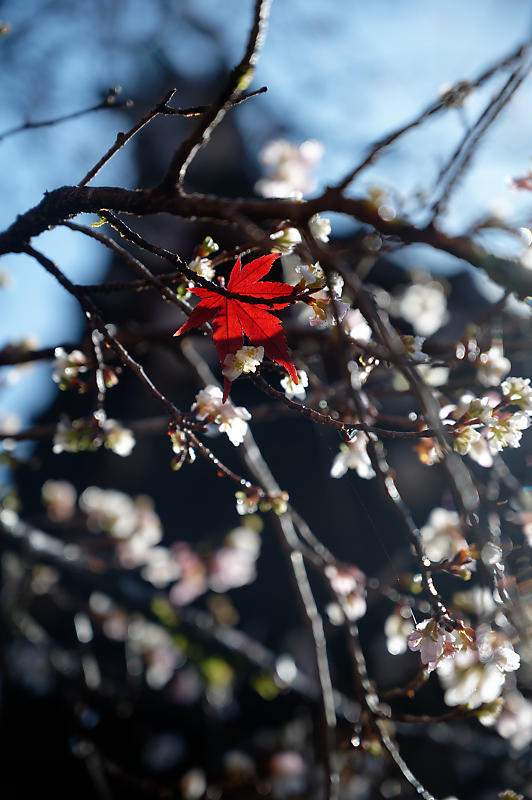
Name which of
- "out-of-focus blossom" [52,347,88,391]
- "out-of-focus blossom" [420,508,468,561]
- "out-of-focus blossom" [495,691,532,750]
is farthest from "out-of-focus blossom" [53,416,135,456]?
"out-of-focus blossom" [495,691,532,750]

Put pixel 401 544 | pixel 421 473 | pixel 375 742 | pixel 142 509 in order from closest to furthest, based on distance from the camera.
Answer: pixel 375 742
pixel 142 509
pixel 401 544
pixel 421 473

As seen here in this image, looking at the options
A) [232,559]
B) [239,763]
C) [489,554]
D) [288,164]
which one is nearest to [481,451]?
[489,554]

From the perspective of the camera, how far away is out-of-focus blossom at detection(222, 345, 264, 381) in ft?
3.18

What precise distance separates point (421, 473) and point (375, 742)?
3.09 metres

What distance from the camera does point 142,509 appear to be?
374 cm

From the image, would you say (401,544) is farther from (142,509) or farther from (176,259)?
(176,259)

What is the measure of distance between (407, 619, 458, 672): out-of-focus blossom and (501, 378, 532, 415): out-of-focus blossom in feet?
1.48

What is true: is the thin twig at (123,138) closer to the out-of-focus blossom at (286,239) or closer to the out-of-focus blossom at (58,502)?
the out-of-focus blossom at (286,239)

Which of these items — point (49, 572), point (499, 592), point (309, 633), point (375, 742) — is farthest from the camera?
point (49, 572)

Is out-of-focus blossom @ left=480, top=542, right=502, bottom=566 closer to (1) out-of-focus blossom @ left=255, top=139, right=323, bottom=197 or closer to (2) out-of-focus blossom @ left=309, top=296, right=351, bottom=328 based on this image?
(2) out-of-focus blossom @ left=309, top=296, right=351, bottom=328

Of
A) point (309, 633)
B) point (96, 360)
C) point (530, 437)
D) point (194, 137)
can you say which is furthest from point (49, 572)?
point (194, 137)

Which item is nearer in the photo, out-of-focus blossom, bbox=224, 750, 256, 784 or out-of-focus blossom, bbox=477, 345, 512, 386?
out-of-focus blossom, bbox=477, 345, 512, 386

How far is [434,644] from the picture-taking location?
3.10ft

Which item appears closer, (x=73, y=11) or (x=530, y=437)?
(x=530, y=437)
